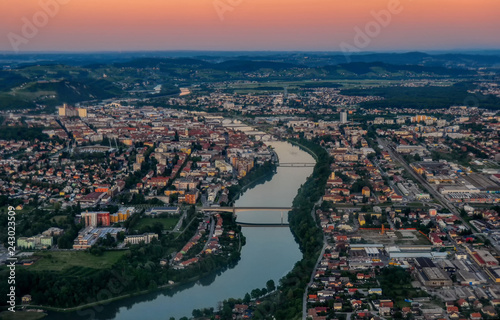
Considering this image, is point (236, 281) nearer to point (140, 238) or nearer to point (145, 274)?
point (145, 274)

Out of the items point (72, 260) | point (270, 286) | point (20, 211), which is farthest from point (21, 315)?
point (20, 211)

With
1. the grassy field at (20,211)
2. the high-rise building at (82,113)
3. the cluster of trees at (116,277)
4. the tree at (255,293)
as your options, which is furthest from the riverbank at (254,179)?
the high-rise building at (82,113)

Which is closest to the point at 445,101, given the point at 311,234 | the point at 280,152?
the point at 280,152

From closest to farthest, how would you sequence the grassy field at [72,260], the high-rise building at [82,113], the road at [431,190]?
1. the grassy field at [72,260]
2. the road at [431,190]
3. the high-rise building at [82,113]

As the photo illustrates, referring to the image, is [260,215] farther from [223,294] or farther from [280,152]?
[280,152]

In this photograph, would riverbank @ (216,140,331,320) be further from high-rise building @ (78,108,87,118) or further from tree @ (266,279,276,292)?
high-rise building @ (78,108,87,118)

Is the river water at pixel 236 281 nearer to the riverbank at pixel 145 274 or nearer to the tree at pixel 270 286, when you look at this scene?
the riverbank at pixel 145 274
